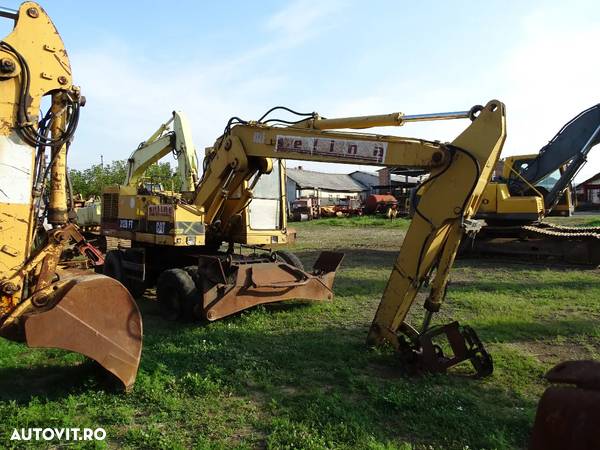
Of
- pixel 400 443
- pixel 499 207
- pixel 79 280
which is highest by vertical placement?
pixel 499 207

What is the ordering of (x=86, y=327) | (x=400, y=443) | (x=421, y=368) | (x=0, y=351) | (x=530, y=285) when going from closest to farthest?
1. (x=400, y=443)
2. (x=86, y=327)
3. (x=421, y=368)
4. (x=0, y=351)
5. (x=530, y=285)

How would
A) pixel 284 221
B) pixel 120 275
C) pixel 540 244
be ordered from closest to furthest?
1. pixel 284 221
2. pixel 120 275
3. pixel 540 244

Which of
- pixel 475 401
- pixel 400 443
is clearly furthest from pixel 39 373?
pixel 475 401

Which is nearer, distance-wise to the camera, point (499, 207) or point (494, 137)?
point (494, 137)

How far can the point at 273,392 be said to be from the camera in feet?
15.7

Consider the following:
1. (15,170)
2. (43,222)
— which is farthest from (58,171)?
(43,222)

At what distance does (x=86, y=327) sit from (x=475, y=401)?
3.48 meters

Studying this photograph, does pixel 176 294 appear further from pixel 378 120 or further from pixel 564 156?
pixel 564 156

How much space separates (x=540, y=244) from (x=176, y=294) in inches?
371

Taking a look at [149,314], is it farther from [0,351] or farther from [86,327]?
[86,327]

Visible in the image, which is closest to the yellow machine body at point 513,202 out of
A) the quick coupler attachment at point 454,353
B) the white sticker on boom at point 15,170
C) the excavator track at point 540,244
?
the excavator track at point 540,244

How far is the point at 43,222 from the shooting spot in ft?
15.2

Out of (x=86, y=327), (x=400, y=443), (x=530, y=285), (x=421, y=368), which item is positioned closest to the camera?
(x=400, y=443)

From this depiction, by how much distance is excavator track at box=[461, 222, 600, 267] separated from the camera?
12.0m
